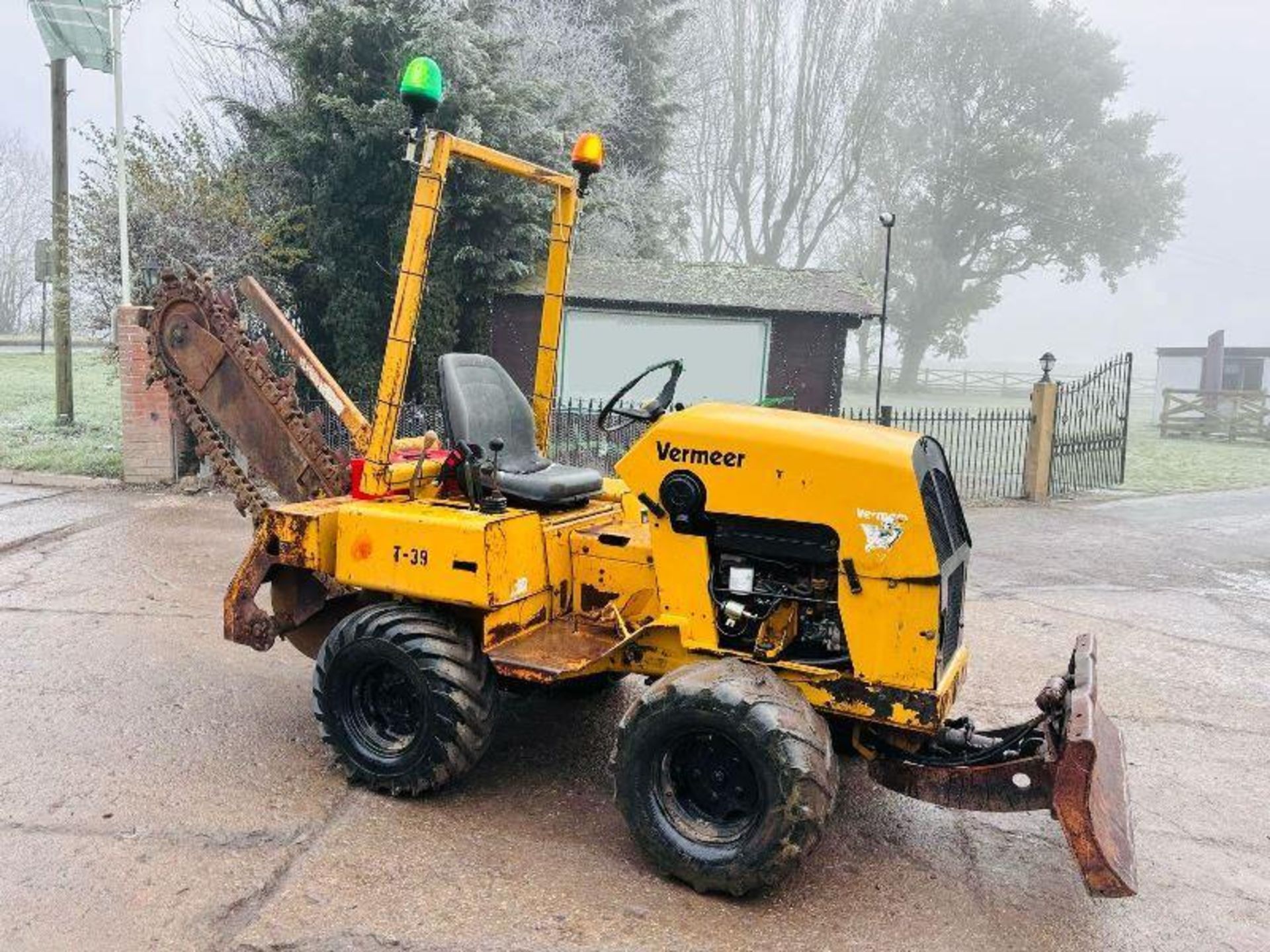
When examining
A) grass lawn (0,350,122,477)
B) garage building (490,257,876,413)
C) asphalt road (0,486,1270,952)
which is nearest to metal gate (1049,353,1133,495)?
garage building (490,257,876,413)

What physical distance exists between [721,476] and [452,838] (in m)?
1.72

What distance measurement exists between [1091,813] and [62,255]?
14336 mm

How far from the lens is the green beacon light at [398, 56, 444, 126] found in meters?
3.85

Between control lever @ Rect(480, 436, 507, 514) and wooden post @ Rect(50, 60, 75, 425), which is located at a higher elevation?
wooden post @ Rect(50, 60, 75, 425)

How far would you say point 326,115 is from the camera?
515 inches

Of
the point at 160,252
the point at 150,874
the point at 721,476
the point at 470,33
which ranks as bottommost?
the point at 150,874

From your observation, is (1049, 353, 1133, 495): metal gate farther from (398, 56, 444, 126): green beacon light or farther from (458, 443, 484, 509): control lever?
(398, 56, 444, 126): green beacon light

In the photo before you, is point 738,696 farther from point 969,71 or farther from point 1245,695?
point 969,71

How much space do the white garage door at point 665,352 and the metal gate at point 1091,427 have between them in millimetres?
4251

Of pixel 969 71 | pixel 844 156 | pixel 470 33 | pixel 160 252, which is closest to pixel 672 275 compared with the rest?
pixel 470 33

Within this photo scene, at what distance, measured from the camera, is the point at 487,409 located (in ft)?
15.5

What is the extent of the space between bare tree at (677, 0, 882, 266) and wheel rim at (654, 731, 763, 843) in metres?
29.0

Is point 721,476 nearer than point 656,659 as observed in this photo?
Yes

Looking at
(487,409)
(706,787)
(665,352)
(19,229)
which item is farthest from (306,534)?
(19,229)
